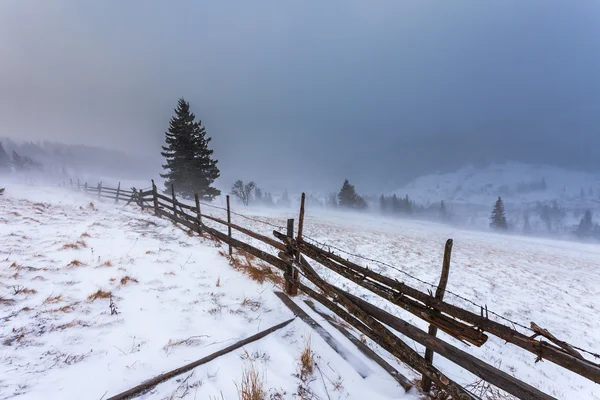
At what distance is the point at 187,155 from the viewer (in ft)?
97.7

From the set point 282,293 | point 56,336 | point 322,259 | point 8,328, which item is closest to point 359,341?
point 322,259

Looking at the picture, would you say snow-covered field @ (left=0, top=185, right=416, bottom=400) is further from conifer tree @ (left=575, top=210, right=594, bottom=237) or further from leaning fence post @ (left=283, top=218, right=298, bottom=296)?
conifer tree @ (left=575, top=210, right=594, bottom=237)

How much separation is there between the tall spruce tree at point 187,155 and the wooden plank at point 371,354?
29334 mm

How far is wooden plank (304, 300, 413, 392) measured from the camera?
2.99 m

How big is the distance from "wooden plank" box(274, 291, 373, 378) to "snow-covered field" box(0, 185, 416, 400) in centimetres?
8

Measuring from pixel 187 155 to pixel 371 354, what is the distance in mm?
31509

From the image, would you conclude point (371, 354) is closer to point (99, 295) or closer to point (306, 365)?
point (306, 365)

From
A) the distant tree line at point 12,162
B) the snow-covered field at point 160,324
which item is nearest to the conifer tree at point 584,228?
the snow-covered field at point 160,324

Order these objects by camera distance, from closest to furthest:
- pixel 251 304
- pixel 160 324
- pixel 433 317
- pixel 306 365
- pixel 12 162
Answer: pixel 433 317 → pixel 306 365 → pixel 160 324 → pixel 251 304 → pixel 12 162

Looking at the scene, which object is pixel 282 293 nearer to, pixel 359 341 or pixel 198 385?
pixel 359 341

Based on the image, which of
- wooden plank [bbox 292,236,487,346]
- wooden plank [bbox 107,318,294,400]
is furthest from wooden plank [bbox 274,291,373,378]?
wooden plank [bbox 292,236,487,346]

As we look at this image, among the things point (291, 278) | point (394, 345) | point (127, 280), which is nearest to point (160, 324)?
point (127, 280)

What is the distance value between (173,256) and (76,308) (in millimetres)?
2867

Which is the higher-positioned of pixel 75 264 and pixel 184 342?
pixel 75 264
